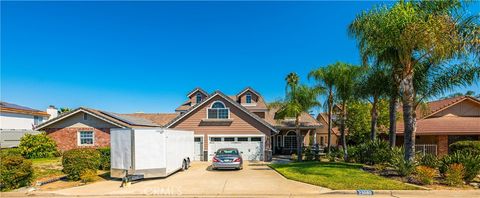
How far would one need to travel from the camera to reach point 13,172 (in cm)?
1202

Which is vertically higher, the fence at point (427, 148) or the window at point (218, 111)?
the window at point (218, 111)

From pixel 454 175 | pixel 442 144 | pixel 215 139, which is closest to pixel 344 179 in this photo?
pixel 454 175

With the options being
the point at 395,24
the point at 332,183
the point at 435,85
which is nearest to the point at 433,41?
the point at 395,24

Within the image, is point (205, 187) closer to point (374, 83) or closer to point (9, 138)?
point (374, 83)

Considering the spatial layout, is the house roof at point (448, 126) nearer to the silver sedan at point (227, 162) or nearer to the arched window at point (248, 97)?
the arched window at point (248, 97)

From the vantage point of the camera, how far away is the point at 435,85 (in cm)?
1595

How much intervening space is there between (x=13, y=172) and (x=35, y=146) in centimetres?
1374

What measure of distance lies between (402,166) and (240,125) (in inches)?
528

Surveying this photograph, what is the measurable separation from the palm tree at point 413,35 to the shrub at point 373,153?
262cm

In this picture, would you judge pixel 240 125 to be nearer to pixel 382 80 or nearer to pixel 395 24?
pixel 382 80

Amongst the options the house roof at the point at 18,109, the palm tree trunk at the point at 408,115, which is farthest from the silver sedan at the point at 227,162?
the house roof at the point at 18,109

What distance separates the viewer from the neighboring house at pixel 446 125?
22.2m

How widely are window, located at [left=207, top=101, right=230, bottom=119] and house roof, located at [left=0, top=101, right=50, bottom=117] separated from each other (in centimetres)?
2229

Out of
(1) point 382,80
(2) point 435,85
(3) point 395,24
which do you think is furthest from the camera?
(1) point 382,80
